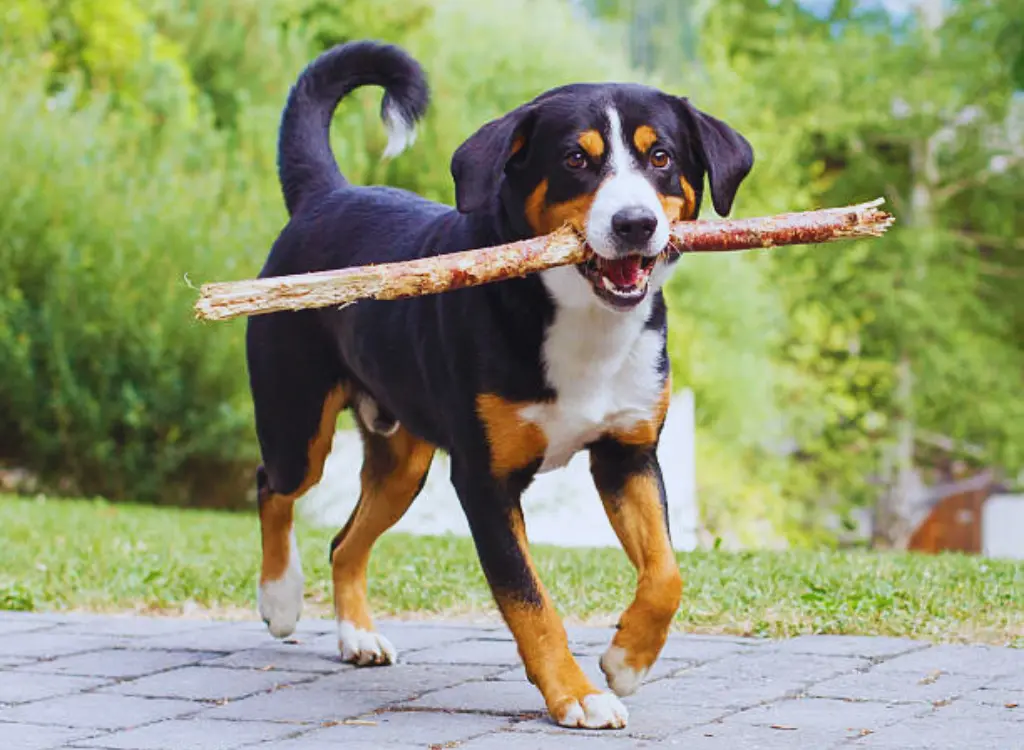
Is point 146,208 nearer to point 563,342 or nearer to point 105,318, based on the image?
point 105,318


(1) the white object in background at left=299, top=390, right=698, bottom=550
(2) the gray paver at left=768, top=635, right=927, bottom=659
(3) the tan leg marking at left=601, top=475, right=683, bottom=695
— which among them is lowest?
(1) the white object in background at left=299, top=390, right=698, bottom=550

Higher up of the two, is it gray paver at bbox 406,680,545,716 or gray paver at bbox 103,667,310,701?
gray paver at bbox 406,680,545,716

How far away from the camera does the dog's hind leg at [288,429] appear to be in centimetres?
494

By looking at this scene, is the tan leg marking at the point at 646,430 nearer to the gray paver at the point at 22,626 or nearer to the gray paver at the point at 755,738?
the gray paver at the point at 755,738

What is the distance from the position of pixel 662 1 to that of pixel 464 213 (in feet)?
83.2

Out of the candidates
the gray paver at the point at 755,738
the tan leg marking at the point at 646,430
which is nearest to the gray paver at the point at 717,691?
the gray paver at the point at 755,738

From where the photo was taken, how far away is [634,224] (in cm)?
361

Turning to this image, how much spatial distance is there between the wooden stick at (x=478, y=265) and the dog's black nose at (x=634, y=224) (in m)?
0.14

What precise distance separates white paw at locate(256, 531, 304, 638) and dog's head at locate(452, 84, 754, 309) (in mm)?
1578

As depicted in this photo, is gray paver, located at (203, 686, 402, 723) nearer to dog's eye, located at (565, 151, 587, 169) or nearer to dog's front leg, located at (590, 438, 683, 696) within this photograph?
dog's front leg, located at (590, 438, 683, 696)

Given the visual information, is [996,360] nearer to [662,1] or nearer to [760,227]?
[662,1]

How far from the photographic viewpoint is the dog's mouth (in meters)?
3.79

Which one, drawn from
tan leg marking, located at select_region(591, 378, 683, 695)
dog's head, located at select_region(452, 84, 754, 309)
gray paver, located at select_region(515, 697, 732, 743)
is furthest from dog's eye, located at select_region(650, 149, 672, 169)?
gray paver, located at select_region(515, 697, 732, 743)

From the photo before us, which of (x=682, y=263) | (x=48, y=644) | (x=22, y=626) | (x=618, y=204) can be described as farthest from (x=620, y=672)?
(x=682, y=263)
